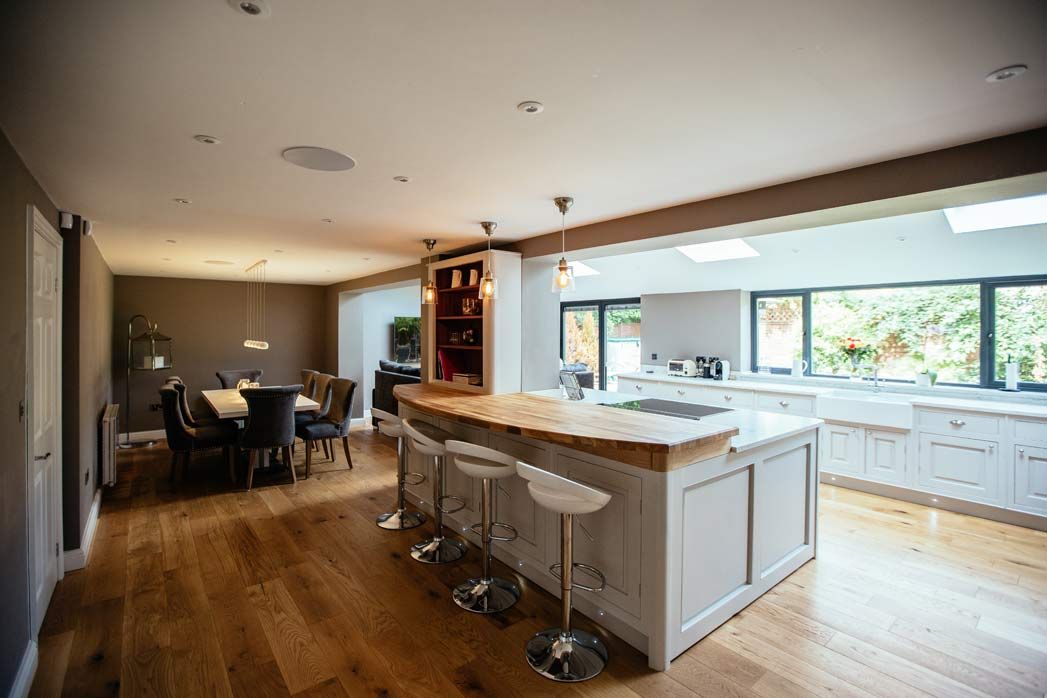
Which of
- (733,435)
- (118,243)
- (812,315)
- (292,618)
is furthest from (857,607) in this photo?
(118,243)

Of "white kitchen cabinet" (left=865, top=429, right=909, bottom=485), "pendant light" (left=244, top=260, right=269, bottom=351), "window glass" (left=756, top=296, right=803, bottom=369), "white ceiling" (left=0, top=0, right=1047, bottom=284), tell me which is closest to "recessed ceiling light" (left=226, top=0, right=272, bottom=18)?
"white ceiling" (left=0, top=0, right=1047, bottom=284)

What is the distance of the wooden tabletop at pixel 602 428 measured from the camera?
221cm

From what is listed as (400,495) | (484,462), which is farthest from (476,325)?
(484,462)

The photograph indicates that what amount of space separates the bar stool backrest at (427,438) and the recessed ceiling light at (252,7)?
2274mm

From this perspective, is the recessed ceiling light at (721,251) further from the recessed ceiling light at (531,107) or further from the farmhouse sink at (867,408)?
the recessed ceiling light at (531,107)

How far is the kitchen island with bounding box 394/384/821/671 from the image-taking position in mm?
2203

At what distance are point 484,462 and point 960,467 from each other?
3.98 metres

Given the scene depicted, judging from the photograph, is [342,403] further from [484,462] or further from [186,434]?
[484,462]

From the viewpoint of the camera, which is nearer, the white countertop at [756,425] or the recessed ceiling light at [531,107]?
→ the recessed ceiling light at [531,107]

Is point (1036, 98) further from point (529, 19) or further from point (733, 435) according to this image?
point (529, 19)

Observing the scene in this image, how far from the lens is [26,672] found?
80.3 inches

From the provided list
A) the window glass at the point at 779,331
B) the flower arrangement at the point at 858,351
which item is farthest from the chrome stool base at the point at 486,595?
the window glass at the point at 779,331

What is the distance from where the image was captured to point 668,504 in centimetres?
215

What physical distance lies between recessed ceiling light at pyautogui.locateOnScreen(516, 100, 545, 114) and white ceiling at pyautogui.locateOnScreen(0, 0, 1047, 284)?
31mm
